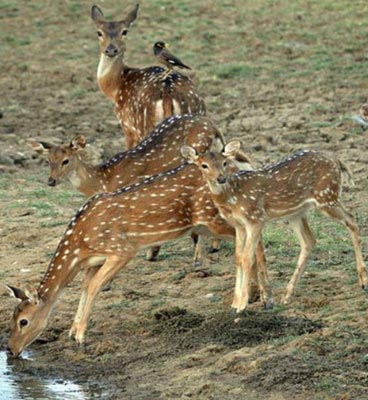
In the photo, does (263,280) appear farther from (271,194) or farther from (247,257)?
(271,194)

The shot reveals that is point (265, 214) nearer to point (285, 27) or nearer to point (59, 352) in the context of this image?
point (59, 352)

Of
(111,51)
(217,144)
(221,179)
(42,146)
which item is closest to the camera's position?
(221,179)

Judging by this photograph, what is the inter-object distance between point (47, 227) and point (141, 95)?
1.45m

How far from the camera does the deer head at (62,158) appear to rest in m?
12.0

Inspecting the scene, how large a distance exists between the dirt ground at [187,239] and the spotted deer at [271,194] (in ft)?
1.08

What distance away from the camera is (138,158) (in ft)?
38.7

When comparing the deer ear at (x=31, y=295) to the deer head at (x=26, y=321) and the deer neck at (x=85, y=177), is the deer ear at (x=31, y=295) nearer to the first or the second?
the deer head at (x=26, y=321)

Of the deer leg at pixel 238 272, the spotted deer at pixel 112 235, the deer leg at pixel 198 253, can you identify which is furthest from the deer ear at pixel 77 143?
the deer leg at pixel 238 272

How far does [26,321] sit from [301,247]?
2.07 m

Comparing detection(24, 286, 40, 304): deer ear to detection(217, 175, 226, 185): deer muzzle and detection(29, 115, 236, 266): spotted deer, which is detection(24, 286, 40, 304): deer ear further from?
detection(29, 115, 236, 266): spotted deer

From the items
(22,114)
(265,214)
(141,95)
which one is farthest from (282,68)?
(265,214)

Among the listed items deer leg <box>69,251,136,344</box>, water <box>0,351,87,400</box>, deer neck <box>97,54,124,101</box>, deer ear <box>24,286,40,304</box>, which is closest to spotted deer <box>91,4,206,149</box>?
deer neck <box>97,54,124,101</box>

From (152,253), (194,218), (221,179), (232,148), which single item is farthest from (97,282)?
(152,253)

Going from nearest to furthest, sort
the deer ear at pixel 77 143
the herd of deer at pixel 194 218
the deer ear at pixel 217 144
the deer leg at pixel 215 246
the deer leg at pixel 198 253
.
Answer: the herd of deer at pixel 194 218 < the deer leg at pixel 198 253 < the deer ear at pixel 217 144 < the deer ear at pixel 77 143 < the deer leg at pixel 215 246
